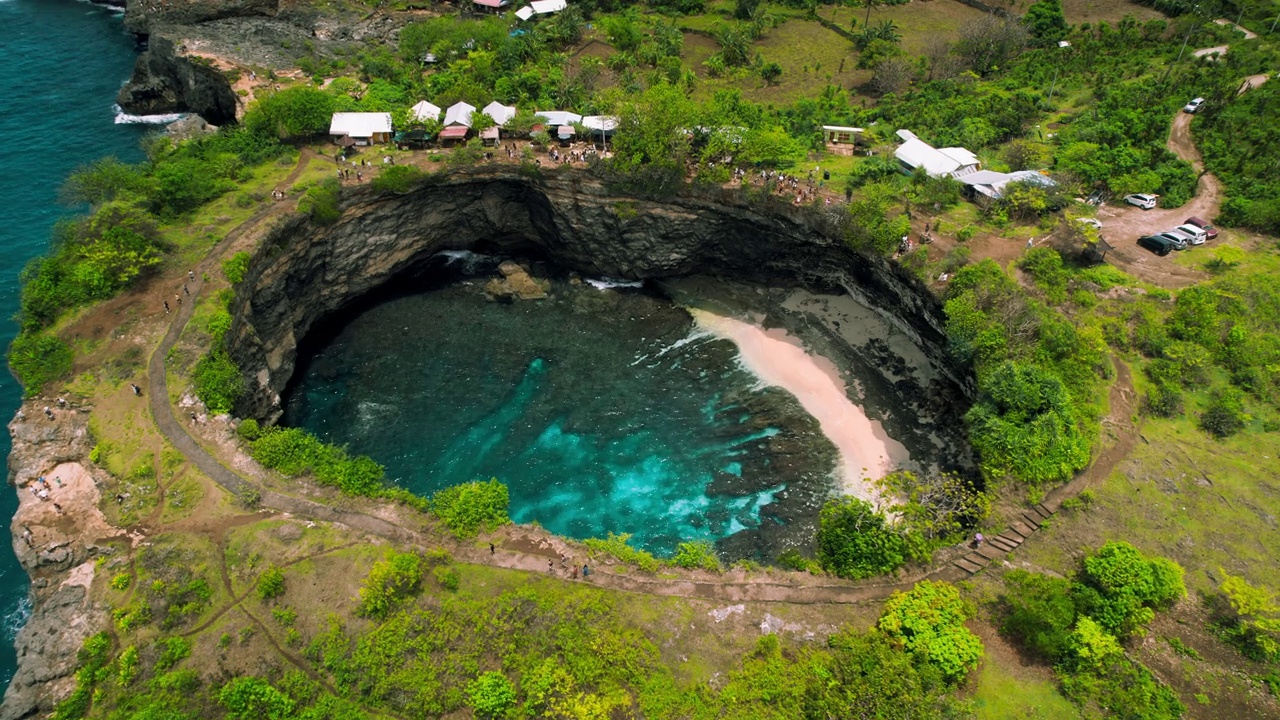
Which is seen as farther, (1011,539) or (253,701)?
(1011,539)

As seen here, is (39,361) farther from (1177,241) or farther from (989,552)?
(1177,241)

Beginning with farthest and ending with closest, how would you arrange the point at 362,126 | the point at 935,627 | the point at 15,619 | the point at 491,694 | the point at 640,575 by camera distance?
1. the point at 362,126
2. the point at 15,619
3. the point at 640,575
4. the point at 935,627
5. the point at 491,694

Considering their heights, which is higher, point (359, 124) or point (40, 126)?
point (359, 124)

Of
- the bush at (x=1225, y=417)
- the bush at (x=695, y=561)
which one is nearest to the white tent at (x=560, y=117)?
the bush at (x=695, y=561)

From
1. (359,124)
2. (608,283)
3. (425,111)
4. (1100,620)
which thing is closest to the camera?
(1100,620)

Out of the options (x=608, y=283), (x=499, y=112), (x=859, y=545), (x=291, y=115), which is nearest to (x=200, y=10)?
(x=291, y=115)

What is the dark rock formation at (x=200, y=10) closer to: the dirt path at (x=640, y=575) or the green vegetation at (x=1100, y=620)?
the dirt path at (x=640, y=575)

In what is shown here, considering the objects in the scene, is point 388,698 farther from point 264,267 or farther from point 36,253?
point 36,253
